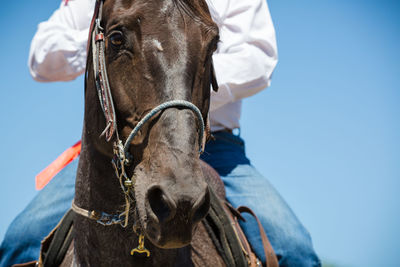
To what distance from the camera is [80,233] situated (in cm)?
210

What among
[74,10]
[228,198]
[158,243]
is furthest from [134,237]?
[74,10]

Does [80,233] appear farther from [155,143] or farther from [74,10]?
[74,10]

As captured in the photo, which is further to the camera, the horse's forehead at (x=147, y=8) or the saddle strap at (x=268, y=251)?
the saddle strap at (x=268, y=251)

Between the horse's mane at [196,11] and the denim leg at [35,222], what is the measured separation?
6.08ft

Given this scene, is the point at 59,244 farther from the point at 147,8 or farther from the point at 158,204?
the point at 147,8

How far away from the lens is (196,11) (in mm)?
1836

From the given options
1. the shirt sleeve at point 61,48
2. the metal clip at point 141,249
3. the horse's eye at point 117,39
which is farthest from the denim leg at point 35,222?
the horse's eye at point 117,39

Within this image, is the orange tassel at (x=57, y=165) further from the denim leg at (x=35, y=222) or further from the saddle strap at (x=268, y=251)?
the saddle strap at (x=268, y=251)

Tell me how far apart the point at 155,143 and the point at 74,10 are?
245 cm

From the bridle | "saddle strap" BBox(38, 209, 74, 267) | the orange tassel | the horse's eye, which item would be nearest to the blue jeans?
the orange tassel

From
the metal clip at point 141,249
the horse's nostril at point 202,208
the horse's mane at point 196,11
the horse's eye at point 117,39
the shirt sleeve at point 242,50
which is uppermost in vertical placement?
the horse's mane at point 196,11

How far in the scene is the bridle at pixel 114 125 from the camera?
5.31ft

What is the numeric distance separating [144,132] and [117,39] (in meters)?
0.42

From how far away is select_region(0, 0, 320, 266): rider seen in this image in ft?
10.1
